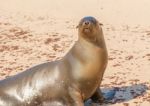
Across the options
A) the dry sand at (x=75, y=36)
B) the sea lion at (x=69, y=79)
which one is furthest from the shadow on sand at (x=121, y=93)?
the sea lion at (x=69, y=79)

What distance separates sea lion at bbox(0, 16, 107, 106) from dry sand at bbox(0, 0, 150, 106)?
66 centimetres

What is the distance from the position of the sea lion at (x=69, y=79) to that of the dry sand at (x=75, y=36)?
661 millimetres

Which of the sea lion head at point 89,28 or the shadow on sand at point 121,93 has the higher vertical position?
the sea lion head at point 89,28

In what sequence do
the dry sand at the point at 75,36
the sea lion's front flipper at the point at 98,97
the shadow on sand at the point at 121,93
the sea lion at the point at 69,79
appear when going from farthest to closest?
the dry sand at the point at 75,36, the shadow on sand at the point at 121,93, the sea lion's front flipper at the point at 98,97, the sea lion at the point at 69,79

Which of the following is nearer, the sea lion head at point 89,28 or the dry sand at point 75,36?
the sea lion head at point 89,28

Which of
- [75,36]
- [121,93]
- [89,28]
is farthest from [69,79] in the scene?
[75,36]

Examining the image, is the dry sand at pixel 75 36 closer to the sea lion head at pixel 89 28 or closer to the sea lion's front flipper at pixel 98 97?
the sea lion's front flipper at pixel 98 97

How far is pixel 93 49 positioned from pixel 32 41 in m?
4.05

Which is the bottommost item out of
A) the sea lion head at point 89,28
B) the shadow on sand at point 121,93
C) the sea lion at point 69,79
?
the shadow on sand at point 121,93

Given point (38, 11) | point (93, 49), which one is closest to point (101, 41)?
point (93, 49)

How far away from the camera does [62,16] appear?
11.2 m

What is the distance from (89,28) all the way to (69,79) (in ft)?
2.00

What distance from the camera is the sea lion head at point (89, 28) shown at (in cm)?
530

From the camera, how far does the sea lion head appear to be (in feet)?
17.4
